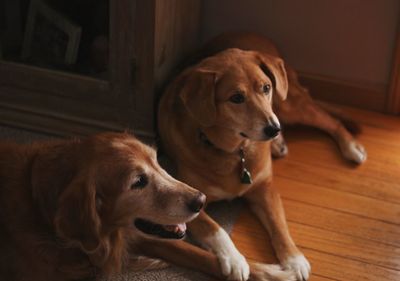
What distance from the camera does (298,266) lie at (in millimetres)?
2078

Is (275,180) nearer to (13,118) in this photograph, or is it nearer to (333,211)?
(333,211)

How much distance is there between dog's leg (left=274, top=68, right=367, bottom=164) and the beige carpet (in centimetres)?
49

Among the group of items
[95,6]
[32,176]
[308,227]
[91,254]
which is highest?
[95,6]

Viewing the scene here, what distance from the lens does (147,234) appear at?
186 cm

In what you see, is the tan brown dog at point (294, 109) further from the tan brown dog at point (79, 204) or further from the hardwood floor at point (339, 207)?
the tan brown dog at point (79, 204)

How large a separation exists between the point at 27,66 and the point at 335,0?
1.29m

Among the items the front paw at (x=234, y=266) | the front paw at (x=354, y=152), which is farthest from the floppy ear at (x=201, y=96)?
the front paw at (x=354, y=152)

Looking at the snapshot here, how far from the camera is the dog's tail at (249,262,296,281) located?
206 centimetres

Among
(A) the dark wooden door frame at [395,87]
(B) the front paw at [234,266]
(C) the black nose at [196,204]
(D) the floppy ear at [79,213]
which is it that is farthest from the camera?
(A) the dark wooden door frame at [395,87]

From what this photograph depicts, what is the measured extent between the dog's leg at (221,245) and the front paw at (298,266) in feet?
0.45

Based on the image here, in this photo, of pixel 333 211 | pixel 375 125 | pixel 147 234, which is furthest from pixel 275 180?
pixel 147 234

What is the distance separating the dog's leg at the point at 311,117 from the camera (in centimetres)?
266

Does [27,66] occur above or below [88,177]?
below

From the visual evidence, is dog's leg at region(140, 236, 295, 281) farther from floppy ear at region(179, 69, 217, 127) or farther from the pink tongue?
floppy ear at region(179, 69, 217, 127)
